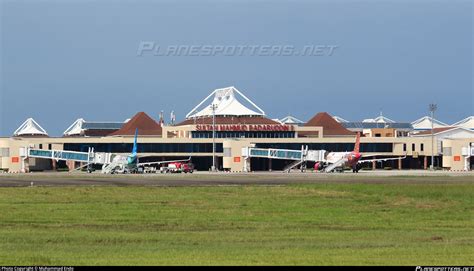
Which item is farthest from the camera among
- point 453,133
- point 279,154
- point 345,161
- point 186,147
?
point 453,133

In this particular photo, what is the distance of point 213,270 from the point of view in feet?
82.7

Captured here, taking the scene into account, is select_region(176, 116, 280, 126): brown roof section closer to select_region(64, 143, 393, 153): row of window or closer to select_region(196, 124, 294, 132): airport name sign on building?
select_region(196, 124, 294, 132): airport name sign on building

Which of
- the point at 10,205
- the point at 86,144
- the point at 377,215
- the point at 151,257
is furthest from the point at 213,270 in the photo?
the point at 86,144

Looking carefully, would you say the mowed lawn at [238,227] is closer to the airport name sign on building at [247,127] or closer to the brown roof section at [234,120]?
the airport name sign on building at [247,127]

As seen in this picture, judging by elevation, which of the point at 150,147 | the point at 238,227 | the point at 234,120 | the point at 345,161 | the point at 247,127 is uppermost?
the point at 234,120

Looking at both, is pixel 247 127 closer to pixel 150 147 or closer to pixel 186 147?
pixel 186 147

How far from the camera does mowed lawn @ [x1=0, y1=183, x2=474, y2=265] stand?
29.6 m

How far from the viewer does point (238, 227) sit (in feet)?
131

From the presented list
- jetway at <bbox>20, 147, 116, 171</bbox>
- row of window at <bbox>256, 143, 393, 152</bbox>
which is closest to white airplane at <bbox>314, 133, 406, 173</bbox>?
row of window at <bbox>256, 143, 393, 152</bbox>

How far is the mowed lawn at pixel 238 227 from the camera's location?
29.6 m

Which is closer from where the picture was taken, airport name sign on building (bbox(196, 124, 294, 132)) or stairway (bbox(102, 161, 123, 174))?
stairway (bbox(102, 161, 123, 174))

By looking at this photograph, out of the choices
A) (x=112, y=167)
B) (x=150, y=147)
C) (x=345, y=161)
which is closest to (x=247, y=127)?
(x=150, y=147)

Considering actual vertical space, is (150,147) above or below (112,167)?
above

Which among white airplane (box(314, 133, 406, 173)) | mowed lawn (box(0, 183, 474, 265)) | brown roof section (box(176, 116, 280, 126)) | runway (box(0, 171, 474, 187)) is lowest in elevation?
mowed lawn (box(0, 183, 474, 265))
